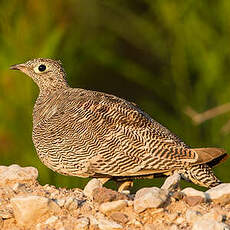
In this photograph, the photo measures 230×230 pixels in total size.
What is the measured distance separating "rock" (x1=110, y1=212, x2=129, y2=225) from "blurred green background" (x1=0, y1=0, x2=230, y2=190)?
18.4ft

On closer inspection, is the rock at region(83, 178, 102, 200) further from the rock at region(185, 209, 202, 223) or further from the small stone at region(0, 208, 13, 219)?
the rock at region(185, 209, 202, 223)

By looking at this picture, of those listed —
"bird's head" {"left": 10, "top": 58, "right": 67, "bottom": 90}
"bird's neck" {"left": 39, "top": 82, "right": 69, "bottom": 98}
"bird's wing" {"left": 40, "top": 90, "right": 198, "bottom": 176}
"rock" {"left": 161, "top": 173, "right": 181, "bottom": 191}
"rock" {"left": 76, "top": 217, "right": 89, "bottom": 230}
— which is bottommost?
"rock" {"left": 76, "top": 217, "right": 89, "bottom": 230}

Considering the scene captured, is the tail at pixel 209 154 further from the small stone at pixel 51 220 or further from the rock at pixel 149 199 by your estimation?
the small stone at pixel 51 220

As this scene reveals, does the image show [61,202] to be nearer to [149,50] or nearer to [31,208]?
[31,208]

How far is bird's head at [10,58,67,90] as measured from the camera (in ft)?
30.7

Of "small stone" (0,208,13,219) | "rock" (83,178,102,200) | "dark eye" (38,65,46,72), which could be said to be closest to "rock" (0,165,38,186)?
"rock" (83,178,102,200)

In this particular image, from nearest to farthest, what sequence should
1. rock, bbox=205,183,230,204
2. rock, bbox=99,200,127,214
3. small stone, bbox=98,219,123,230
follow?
small stone, bbox=98,219,123,230, rock, bbox=99,200,127,214, rock, bbox=205,183,230,204

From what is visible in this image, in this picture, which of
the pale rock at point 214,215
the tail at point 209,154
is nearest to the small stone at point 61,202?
the pale rock at point 214,215

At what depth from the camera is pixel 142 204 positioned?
20.1 feet

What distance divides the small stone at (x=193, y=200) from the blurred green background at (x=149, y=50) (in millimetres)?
5467

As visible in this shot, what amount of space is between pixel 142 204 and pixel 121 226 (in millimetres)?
254

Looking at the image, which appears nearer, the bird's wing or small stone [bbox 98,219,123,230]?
small stone [bbox 98,219,123,230]

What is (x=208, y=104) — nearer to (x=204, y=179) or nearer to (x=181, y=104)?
(x=181, y=104)

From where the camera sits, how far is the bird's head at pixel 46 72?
9.37 metres
